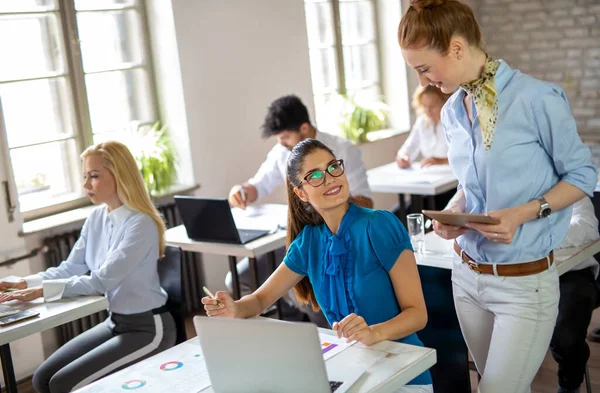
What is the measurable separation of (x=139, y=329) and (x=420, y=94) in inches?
108

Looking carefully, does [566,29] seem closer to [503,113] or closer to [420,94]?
[420,94]

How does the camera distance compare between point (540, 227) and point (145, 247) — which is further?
point (145, 247)

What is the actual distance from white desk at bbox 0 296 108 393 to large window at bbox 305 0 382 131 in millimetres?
A: 3555

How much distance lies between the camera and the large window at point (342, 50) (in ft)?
20.6

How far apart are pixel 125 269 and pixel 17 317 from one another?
0.49m

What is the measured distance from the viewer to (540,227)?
6.69ft

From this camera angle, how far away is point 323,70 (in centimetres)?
636

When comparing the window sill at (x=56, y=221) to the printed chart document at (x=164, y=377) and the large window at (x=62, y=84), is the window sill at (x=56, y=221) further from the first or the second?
the printed chart document at (x=164, y=377)

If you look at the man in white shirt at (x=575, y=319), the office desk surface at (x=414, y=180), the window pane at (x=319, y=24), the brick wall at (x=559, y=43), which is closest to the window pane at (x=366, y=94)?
the window pane at (x=319, y=24)

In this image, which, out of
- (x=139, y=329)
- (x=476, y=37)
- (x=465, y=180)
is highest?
(x=476, y=37)

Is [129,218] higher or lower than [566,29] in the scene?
lower

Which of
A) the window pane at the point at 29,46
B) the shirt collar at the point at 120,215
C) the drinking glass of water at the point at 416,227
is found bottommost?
the drinking glass of water at the point at 416,227

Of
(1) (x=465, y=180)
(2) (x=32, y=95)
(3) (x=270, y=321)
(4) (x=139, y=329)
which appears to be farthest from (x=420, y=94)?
(3) (x=270, y=321)

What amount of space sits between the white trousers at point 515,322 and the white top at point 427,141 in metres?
3.30
